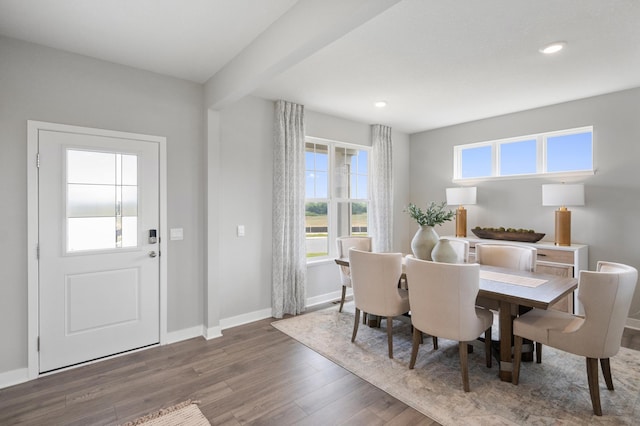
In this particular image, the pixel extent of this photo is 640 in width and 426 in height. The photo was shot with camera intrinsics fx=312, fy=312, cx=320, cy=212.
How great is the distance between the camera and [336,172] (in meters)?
4.77

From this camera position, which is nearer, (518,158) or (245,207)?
(245,207)

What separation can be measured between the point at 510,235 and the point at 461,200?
2.76 feet

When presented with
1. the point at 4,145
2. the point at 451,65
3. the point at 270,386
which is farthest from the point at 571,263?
the point at 4,145

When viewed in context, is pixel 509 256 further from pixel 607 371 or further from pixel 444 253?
pixel 607 371

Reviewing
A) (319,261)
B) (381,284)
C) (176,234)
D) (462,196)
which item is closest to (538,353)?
(381,284)

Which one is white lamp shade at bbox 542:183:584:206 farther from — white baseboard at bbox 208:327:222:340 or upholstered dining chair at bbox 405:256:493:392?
white baseboard at bbox 208:327:222:340

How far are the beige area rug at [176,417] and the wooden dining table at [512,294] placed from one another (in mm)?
2195

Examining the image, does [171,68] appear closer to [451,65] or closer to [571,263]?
[451,65]

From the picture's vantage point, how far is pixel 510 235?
4.19 metres

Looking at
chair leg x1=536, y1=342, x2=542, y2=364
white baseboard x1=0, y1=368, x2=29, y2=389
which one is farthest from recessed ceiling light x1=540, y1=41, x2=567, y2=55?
white baseboard x1=0, y1=368, x2=29, y2=389

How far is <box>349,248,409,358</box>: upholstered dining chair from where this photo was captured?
2.83m

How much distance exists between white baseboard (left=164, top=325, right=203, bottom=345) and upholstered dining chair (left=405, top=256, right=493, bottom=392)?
232 centimetres

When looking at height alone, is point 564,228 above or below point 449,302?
above

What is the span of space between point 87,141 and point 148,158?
49 centimetres
